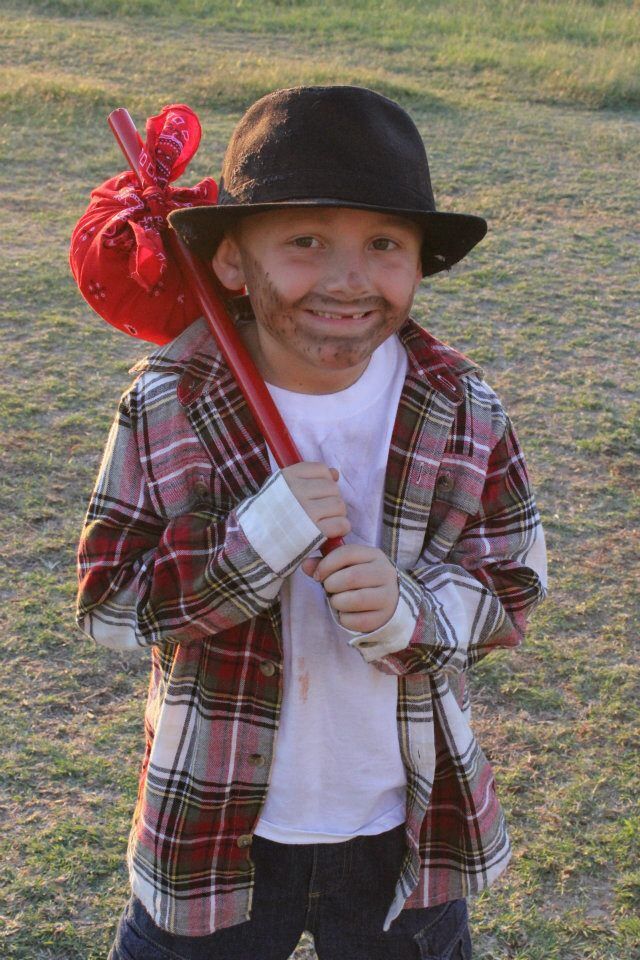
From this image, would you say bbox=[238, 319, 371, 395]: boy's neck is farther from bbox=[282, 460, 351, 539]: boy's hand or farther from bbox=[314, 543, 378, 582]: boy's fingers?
bbox=[314, 543, 378, 582]: boy's fingers

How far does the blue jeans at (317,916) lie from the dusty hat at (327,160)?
34.8 inches

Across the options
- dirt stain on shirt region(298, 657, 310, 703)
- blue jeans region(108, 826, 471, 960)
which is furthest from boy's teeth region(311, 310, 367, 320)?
blue jeans region(108, 826, 471, 960)

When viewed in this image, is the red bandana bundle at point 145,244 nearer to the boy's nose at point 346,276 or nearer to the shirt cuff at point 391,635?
the boy's nose at point 346,276

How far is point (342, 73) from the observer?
900cm

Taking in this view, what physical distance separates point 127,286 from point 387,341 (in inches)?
15.5

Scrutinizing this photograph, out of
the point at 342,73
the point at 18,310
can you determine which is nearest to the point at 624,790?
the point at 18,310

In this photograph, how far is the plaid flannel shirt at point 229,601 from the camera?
1.46 m

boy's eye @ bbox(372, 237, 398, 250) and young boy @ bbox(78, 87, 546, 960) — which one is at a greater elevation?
boy's eye @ bbox(372, 237, 398, 250)

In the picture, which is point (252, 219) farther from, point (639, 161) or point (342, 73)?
point (342, 73)

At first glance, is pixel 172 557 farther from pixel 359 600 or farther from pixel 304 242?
pixel 304 242

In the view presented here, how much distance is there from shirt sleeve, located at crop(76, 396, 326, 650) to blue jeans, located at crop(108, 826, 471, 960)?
1.25ft

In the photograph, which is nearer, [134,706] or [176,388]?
[176,388]

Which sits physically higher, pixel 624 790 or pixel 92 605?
pixel 92 605

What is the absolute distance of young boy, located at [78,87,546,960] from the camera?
140cm
